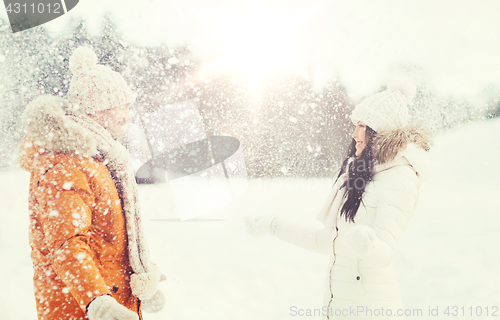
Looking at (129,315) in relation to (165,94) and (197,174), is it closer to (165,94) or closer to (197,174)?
(197,174)

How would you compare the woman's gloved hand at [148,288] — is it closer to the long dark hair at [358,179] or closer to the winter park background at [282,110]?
the long dark hair at [358,179]

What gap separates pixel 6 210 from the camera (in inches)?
124

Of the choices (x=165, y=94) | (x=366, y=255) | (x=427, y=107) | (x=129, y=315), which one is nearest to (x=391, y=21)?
(x=427, y=107)

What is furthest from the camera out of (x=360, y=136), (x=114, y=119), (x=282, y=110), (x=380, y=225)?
(x=282, y=110)

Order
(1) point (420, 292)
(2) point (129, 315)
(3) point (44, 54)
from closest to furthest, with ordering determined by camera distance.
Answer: (2) point (129, 315), (1) point (420, 292), (3) point (44, 54)

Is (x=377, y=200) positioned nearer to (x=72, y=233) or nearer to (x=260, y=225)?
(x=260, y=225)

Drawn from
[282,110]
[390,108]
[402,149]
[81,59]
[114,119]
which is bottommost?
[282,110]

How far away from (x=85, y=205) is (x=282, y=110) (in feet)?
9.76

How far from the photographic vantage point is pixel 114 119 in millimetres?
1220

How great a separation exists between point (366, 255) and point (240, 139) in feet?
8.65

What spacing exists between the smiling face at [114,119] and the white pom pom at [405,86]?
3.98 feet

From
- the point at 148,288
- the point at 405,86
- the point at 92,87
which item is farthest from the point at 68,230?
the point at 405,86

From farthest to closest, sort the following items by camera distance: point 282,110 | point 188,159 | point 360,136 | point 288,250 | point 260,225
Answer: point 282,110
point 188,159
point 288,250
point 260,225
point 360,136

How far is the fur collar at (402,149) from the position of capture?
1.20 metres
